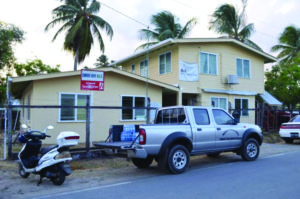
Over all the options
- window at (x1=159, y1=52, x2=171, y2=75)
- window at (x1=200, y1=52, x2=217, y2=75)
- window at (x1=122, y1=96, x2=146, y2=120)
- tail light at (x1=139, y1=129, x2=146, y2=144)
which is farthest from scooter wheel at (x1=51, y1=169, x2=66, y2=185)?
window at (x1=200, y1=52, x2=217, y2=75)

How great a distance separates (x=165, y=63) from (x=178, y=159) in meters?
11.1

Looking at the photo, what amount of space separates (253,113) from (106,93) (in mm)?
11126

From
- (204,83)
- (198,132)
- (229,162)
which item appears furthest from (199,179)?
(204,83)

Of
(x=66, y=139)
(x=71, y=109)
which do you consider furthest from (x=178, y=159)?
(x=71, y=109)

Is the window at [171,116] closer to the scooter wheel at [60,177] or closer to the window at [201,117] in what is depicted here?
the window at [201,117]

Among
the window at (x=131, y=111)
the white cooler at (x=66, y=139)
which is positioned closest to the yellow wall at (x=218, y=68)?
the window at (x=131, y=111)

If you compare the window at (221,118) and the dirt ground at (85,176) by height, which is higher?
the window at (221,118)

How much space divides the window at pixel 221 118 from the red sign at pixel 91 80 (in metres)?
4.16

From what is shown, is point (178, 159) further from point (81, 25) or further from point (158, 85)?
point (81, 25)

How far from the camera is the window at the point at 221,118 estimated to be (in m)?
8.52

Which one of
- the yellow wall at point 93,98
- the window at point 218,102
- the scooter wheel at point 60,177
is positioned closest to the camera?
the scooter wheel at point 60,177

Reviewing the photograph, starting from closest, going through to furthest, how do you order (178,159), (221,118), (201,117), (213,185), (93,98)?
(213,185), (178,159), (201,117), (221,118), (93,98)

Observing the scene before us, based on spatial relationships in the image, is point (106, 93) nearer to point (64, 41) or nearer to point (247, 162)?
point (247, 162)

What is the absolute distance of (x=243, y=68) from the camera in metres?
19.6
